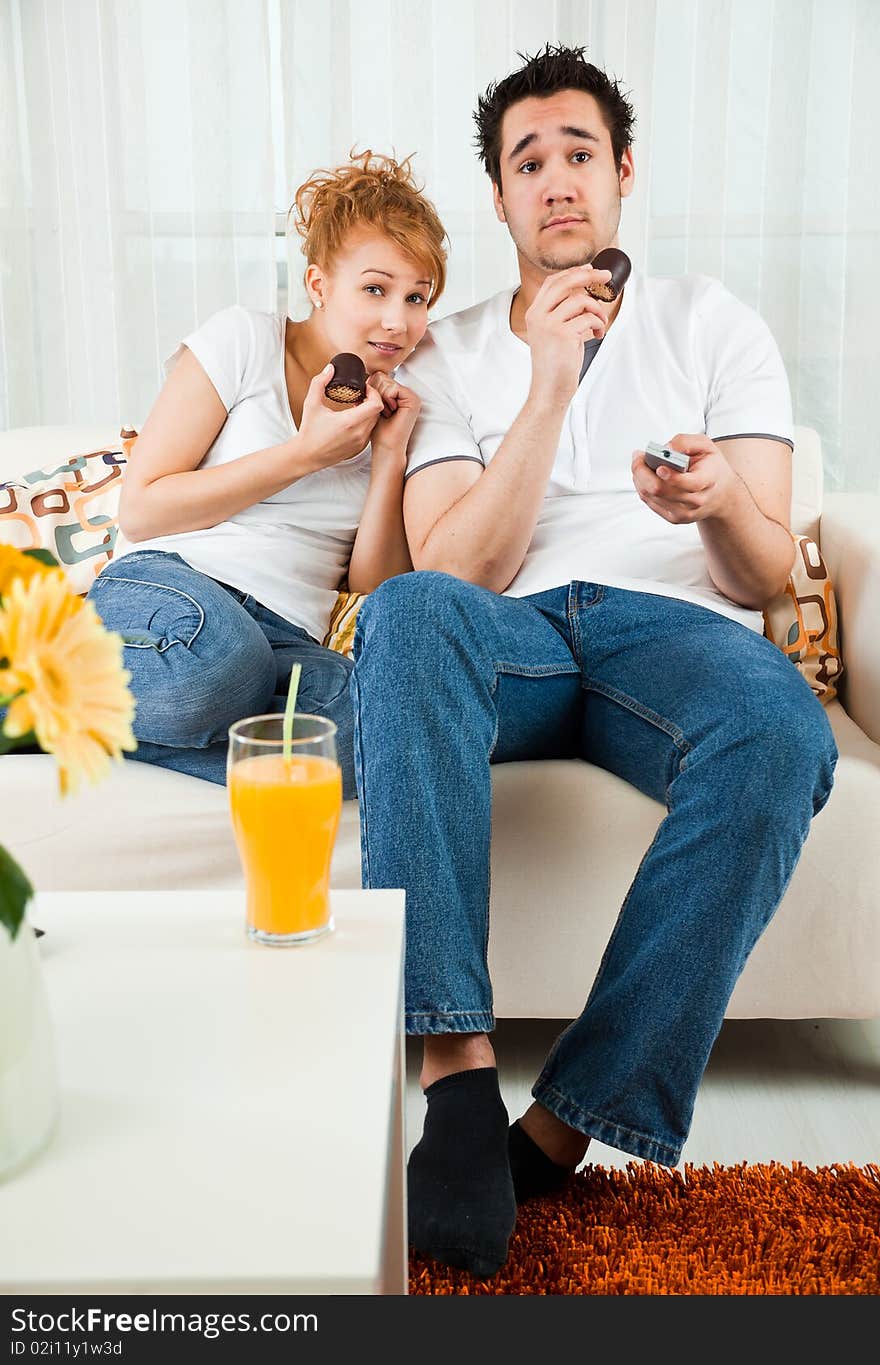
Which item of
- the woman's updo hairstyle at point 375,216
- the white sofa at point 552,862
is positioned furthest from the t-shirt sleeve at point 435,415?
the white sofa at point 552,862

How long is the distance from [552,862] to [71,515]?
3.04 ft

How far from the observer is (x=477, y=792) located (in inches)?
45.4

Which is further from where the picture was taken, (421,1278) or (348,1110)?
(421,1278)

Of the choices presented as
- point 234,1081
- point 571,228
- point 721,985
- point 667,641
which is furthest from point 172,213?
point 234,1081

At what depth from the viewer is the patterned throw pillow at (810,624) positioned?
1.65 metres

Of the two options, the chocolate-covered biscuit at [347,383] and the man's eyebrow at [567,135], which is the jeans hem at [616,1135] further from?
the man's eyebrow at [567,135]

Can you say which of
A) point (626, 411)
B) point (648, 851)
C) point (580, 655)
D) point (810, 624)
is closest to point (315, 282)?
point (626, 411)

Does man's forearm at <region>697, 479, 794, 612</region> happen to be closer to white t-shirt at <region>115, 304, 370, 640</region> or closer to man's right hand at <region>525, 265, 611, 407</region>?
man's right hand at <region>525, 265, 611, 407</region>

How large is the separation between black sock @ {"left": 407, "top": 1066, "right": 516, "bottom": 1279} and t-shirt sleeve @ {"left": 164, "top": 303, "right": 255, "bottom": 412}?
1008mm

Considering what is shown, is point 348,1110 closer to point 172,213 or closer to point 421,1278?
point 421,1278

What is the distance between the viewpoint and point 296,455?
1595 mm

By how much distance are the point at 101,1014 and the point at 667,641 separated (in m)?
0.77

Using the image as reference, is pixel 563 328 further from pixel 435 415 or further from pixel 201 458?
pixel 201 458

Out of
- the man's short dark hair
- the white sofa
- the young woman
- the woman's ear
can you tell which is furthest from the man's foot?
the man's short dark hair
